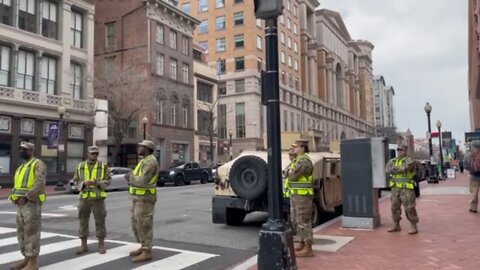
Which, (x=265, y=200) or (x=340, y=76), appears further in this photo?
→ (x=340, y=76)

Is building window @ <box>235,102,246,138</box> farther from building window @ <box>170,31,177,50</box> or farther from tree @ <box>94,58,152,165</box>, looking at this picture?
tree @ <box>94,58,152,165</box>

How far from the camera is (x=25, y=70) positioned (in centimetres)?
3152

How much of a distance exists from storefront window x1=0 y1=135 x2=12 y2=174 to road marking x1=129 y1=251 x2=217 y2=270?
81.2ft

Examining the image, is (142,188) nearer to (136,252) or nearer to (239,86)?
(136,252)

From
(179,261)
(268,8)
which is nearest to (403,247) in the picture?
(179,261)

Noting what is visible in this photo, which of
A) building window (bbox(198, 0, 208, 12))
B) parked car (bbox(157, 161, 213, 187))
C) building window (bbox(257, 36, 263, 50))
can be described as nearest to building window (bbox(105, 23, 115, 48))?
parked car (bbox(157, 161, 213, 187))

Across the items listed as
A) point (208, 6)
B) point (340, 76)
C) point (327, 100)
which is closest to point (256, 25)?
point (208, 6)

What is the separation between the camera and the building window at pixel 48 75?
3278cm

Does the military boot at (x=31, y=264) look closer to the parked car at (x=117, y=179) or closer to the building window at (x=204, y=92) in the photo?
the parked car at (x=117, y=179)

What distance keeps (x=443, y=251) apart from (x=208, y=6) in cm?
6824

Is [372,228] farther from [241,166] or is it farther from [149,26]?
[149,26]

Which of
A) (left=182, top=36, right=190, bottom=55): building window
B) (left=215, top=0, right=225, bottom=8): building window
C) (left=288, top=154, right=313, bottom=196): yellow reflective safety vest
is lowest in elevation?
(left=288, top=154, right=313, bottom=196): yellow reflective safety vest

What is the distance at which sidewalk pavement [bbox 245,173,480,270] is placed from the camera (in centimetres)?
685

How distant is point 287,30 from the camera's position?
75.3 meters
